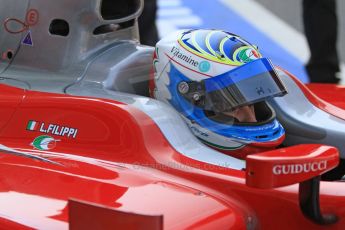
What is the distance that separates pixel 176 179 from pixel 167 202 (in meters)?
0.19

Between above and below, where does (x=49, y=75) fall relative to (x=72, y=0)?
→ below

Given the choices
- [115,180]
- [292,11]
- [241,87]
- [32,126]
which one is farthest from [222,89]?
[292,11]

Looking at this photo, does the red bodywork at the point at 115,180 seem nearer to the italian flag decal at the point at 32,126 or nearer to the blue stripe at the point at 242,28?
the italian flag decal at the point at 32,126

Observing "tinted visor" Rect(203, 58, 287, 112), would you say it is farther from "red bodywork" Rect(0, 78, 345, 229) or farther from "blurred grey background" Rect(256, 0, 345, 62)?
"blurred grey background" Rect(256, 0, 345, 62)

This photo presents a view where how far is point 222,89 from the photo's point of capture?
6.75 feet

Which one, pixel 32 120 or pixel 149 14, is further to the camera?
pixel 149 14

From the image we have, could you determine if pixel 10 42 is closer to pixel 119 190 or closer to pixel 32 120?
pixel 32 120

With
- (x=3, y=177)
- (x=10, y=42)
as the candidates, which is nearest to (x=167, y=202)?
(x=3, y=177)

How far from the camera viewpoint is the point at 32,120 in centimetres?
213

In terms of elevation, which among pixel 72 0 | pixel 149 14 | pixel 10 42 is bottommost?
pixel 149 14

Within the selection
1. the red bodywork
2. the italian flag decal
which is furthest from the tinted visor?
the italian flag decal

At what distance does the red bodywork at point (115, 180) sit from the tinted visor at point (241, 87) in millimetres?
177

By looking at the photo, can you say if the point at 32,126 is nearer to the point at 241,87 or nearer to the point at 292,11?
the point at 241,87

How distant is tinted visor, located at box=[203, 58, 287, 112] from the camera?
205 cm
